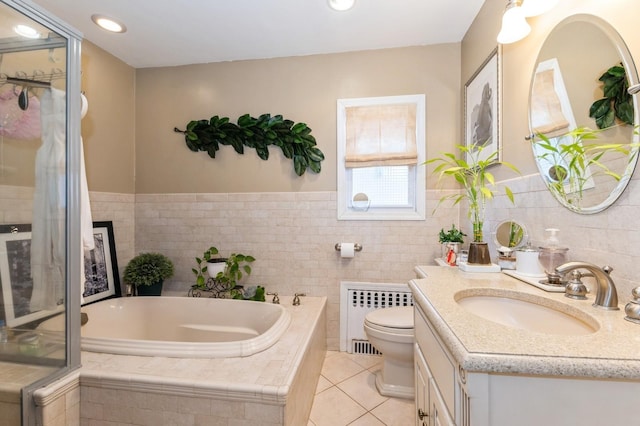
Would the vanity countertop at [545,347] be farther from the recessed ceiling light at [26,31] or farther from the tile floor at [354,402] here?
the recessed ceiling light at [26,31]

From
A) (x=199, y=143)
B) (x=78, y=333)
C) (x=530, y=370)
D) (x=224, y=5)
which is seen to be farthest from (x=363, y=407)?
(x=224, y=5)

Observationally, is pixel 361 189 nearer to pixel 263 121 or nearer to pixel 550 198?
pixel 263 121

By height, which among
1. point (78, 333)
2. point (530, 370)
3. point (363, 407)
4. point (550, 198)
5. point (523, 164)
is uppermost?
point (523, 164)

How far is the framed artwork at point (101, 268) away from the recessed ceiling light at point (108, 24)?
4.73ft

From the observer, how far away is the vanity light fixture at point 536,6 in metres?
1.08

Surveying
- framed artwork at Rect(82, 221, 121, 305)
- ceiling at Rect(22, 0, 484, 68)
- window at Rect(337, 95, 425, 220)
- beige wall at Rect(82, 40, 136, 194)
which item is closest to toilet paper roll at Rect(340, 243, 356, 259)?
window at Rect(337, 95, 425, 220)

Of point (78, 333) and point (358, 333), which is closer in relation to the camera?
point (78, 333)

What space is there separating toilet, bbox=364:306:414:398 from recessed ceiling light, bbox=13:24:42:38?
88.5 inches

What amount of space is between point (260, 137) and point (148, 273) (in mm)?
1433

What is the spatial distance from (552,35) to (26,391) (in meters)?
2.58

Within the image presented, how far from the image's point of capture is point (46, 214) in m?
1.26

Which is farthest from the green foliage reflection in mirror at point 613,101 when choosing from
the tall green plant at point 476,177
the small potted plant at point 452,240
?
the small potted plant at point 452,240

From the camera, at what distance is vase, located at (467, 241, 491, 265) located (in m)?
1.29

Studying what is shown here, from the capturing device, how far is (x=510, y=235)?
54.1 inches
